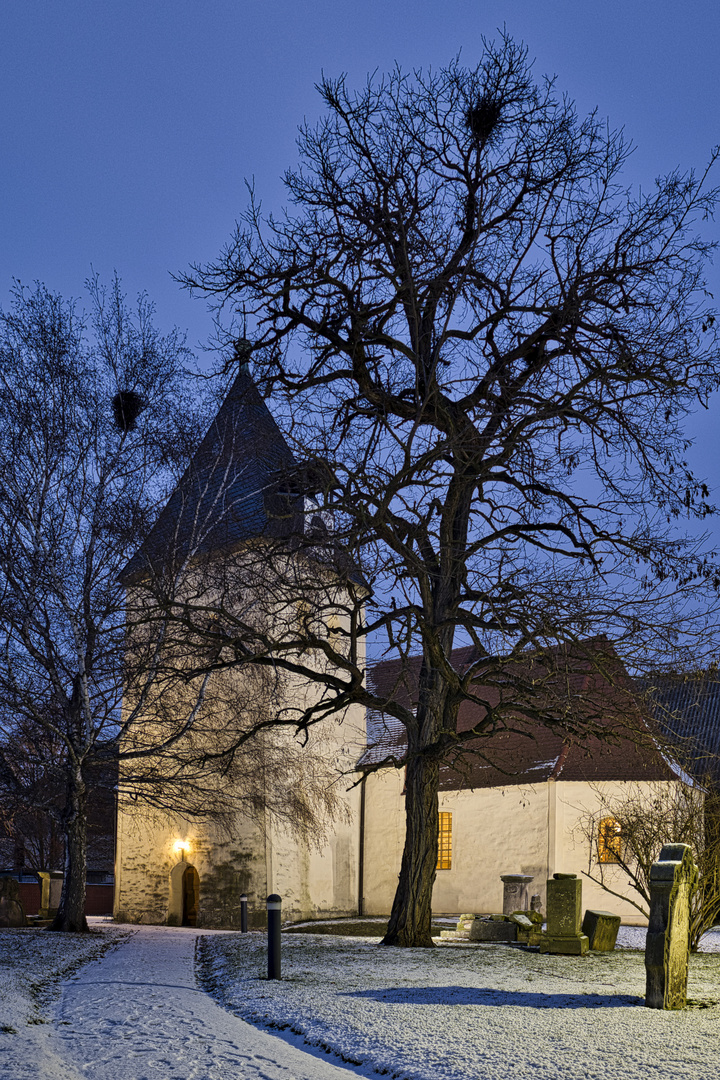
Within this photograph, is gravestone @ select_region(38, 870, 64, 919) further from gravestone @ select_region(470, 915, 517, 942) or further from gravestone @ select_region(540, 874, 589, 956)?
gravestone @ select_region(540, 874, 589, 956)

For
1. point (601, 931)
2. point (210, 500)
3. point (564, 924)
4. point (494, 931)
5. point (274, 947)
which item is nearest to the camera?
point (274, 947)

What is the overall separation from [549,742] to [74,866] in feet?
44.8

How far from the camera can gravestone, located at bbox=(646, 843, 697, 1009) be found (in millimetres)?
7668

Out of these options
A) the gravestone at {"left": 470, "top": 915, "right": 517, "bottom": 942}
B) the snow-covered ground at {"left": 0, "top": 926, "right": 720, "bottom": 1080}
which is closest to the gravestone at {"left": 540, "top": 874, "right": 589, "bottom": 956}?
the snow-covered ground at {"left": 0, "top": 926, "right": 720, "bottom": 1080}

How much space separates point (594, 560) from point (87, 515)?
9.32 m

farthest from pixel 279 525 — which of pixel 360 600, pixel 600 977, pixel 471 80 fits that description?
pixel 600 977

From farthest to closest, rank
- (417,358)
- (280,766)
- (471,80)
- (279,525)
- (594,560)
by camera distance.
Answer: (280,766) < (279,525) < (594,560) < (471,80) < (417,358)

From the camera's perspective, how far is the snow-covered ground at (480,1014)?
5449 mm

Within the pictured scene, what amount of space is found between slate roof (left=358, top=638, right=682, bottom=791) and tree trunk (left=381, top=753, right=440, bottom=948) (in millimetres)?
477

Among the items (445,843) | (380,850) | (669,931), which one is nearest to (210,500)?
(445,843)

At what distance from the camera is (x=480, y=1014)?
7.09 metres

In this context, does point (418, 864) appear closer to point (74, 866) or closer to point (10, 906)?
point (74, 866)

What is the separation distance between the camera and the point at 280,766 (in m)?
20.2

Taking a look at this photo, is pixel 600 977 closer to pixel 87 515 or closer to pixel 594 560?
pixel 594 560
